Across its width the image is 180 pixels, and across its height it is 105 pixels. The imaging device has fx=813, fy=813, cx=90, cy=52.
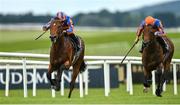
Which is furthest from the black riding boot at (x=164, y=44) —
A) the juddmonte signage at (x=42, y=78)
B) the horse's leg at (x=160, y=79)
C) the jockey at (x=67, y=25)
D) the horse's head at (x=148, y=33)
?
the juddmonte signage at (x=42, y=78)

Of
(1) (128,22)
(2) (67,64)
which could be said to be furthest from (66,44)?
(1) (128,22)

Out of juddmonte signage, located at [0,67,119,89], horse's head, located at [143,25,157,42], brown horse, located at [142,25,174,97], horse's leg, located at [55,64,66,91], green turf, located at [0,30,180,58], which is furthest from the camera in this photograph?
green turf, located at [0,30,180,58]

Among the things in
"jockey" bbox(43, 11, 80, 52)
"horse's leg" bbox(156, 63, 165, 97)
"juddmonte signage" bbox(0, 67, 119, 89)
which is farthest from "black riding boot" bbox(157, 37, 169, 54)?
"juddmonte signage" bbox(0, 67, 119, 89)

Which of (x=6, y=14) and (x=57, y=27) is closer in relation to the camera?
(x=57, y=27)

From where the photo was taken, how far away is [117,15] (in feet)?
268

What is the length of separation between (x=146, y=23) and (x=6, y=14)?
190ft

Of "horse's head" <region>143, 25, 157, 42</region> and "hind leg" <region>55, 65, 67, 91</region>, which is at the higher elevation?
"horse's head" <region>143, 25, 157, 42</region>

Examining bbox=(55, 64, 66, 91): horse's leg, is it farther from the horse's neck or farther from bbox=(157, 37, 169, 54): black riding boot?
bbox=(157, 37, 169, 54): black riding boot

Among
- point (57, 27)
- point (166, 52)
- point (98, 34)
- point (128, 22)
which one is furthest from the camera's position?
point (128, 22)

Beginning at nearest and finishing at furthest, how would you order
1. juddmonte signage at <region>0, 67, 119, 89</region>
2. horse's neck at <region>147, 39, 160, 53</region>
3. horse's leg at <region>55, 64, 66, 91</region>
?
horse's leg at <region>55, 64, 66, 91</region>, horse's neck at <region>147, 39, 160, 53</region>, juddmonte signage at <region>0, 67, 119, 89</region>

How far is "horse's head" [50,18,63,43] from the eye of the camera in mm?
14656

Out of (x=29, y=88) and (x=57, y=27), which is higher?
(x=57, y=27)

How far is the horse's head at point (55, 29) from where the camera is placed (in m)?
14.7

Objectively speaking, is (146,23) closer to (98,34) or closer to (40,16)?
(98,34)
